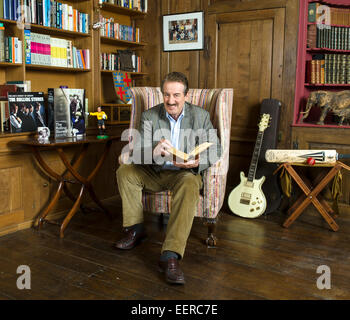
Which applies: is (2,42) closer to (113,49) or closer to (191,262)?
(113,49)

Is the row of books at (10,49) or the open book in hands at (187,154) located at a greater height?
the row of books at (10,49)

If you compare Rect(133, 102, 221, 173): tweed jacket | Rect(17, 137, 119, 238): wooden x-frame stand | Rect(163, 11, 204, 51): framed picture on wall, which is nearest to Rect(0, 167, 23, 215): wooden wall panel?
Rect(17, 137, 119, 238): wooden x-frame stand

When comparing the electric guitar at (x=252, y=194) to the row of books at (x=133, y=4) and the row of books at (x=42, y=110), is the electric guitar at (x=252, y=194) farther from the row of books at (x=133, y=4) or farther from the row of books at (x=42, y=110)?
the row of books at (x=133, y=4)

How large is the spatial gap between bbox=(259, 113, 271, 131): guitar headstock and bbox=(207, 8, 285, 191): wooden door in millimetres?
253

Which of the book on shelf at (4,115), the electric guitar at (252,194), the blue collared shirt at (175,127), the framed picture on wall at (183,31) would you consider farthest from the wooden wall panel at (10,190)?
the framed picture on wall at (183,31)

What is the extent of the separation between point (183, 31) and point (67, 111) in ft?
5.29

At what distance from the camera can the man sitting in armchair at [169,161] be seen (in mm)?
2279

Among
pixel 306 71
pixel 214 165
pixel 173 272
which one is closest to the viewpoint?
pixel 173 272

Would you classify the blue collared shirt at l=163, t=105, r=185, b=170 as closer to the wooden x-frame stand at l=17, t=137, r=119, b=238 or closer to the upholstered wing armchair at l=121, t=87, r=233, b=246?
the upholstered wing armchair at l=121, t=87, r=233, b=246

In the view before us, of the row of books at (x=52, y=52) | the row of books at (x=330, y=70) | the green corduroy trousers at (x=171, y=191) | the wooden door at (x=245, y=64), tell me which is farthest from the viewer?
the wooden door at (x=245, y=64)

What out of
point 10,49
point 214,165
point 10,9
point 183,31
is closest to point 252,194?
point 214,165

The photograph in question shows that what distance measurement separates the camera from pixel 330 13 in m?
3.34

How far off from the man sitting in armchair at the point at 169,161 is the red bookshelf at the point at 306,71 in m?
1.28

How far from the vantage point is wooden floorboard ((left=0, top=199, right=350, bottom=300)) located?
1980mm
